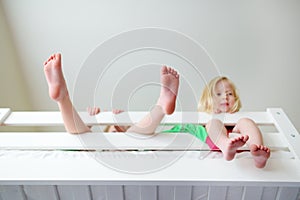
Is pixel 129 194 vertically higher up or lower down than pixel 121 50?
lower down

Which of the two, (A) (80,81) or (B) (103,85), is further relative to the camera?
(B) (103,85)

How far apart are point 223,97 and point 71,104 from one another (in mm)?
525

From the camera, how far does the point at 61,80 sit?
841 mm

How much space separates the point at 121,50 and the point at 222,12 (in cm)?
64

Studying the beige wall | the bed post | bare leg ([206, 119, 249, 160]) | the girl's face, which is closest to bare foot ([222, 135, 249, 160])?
bare leg ([206, 119, 249, 160])

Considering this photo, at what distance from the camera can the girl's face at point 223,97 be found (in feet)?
3.47

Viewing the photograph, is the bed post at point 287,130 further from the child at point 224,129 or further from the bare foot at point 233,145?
the bare foot at point 233,145

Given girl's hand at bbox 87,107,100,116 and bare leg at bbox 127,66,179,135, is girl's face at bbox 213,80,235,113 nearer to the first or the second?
bare leg at bbox 127,66,179,135

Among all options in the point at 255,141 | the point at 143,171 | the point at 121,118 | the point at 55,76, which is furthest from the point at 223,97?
the point at 55,76

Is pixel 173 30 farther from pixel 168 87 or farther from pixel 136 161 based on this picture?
pixel 136 161

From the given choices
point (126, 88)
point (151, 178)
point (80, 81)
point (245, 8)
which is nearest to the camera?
point (151, 178)

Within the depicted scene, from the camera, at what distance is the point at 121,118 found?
0.98 m

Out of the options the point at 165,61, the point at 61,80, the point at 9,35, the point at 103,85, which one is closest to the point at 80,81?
the point at 61,80

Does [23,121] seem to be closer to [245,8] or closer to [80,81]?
[80,81]
